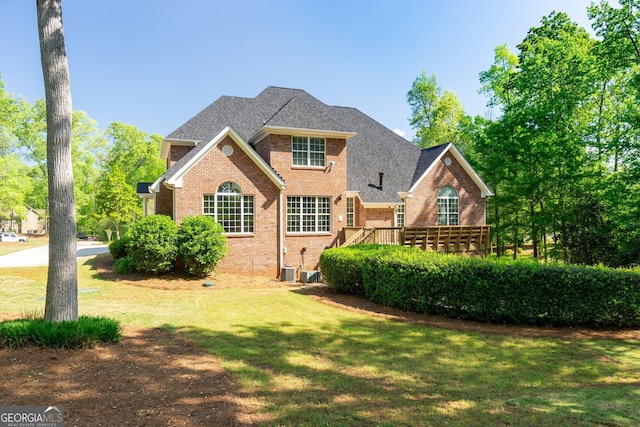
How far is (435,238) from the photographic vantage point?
19953mm

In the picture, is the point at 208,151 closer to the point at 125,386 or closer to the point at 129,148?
the point at 125,386

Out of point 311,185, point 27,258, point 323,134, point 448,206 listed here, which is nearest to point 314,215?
point 311,185

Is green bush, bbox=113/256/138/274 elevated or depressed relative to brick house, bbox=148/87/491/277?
depressed

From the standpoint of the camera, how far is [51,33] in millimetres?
7039

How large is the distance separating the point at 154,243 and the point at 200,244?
5.38 feet

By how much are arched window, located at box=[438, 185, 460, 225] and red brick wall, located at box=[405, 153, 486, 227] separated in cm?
27

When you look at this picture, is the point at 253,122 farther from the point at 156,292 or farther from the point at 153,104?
the point at 156,292

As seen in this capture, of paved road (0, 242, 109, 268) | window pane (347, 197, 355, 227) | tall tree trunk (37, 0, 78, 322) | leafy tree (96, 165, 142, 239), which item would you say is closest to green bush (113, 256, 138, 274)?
paved road (0, 242, 109, 268)

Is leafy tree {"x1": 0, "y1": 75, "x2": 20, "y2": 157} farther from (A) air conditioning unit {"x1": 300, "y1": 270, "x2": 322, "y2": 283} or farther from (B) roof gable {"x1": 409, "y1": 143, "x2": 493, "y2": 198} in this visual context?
(B) roof gable {"x1": 409, "y1": 143, "x2": 493, "y2": 198}

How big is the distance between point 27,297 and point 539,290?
14.4 m

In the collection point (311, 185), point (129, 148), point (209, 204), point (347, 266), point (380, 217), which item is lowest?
point (347, 266)

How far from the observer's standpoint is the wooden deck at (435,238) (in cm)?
1875

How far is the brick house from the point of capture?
1722cm

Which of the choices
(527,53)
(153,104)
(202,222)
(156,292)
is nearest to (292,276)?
(202,222)
